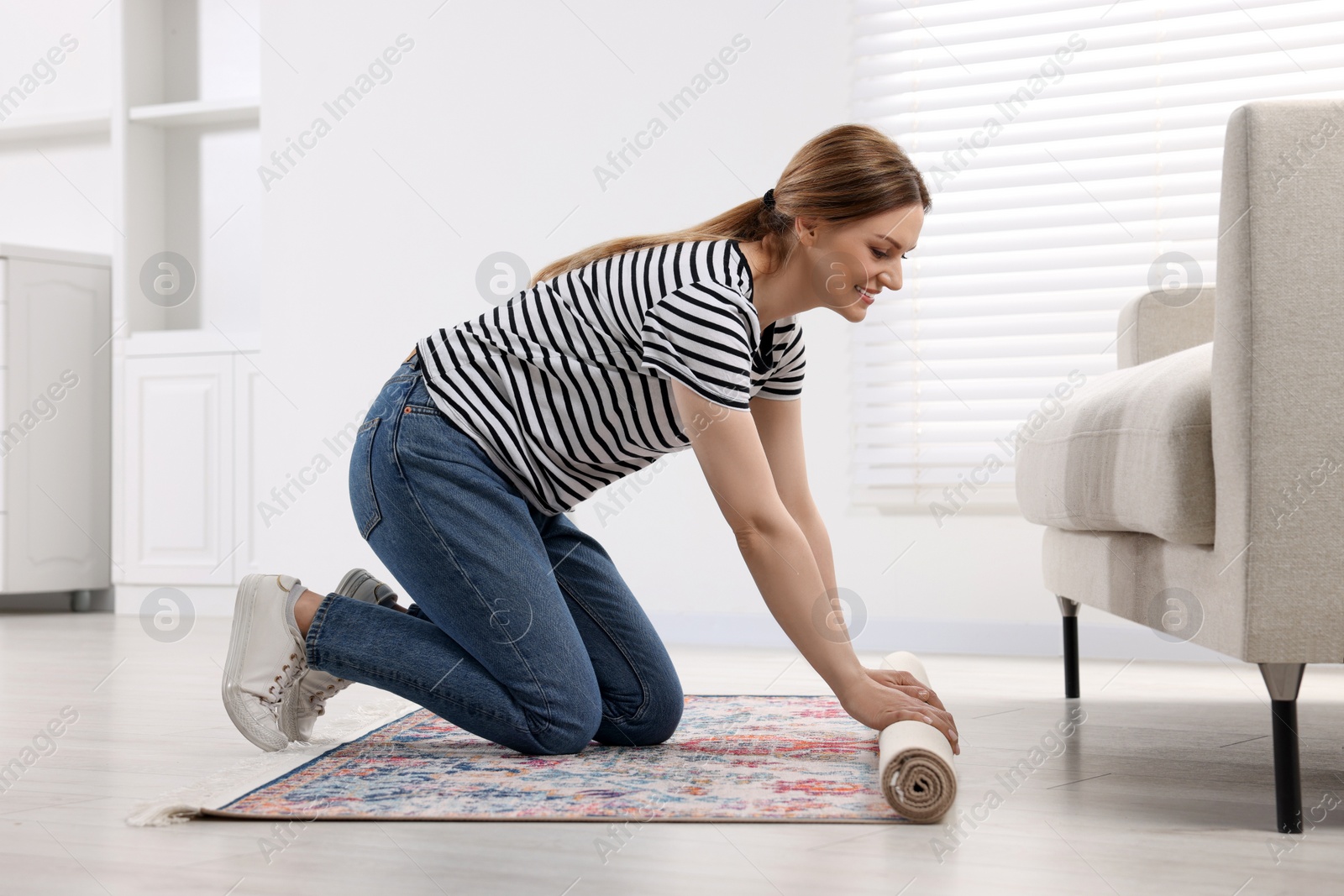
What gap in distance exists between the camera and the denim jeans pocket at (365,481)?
133 cm

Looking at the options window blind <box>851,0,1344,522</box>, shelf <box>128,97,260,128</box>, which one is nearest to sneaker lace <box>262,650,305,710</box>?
window blind <box>851,0,1344,522</box>

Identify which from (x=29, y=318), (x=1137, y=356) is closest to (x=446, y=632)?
(x=1137, y=356)

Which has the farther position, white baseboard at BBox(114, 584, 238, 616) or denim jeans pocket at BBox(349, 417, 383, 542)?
white baseboard at BBox(114, 584, 238, 616)

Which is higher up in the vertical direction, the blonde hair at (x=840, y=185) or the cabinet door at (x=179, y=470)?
the blonde hair at (x=840, y=185)

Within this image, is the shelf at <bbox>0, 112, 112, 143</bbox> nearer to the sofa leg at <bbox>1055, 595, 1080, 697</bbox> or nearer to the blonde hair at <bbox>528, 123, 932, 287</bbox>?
the blonde hair at <bbox>528, 123, 932, 287</bbox>

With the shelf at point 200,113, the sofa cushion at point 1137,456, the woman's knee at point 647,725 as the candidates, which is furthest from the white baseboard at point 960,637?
the shelf at point 200,113

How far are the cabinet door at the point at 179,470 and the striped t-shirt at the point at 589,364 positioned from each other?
219 centimetres

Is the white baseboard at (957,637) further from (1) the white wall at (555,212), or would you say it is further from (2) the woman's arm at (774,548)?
(2) the woman's arm at (774,548)

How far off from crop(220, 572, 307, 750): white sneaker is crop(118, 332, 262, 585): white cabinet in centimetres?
208

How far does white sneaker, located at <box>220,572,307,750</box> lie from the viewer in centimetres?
131

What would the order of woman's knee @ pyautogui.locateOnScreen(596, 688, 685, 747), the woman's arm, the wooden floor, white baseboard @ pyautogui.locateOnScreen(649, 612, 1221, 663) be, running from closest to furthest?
the wooden floor
the woman's arm
woman's knee @ pyautogui.locateOnScreen(596, 688, 685, 747)
white baseboard @ pyautogui.locateOnScreen(649, 612, 1221, 663)

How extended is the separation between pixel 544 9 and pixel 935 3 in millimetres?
943

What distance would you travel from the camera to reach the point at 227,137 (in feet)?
12.2

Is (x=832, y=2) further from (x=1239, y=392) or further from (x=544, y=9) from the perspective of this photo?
(x=1239, y=392)
